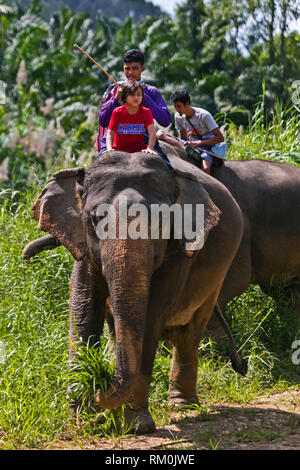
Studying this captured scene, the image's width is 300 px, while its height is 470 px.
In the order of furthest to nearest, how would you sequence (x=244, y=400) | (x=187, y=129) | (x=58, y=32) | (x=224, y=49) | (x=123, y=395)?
(x=58, y=32) < (x=224, y=49) < (x=187, y=129) < (x=244, y=400) < (x=123, y=395)

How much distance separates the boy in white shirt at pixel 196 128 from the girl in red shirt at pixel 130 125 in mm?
1693

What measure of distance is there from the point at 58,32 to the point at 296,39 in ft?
34.0

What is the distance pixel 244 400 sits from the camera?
6375 millimetres

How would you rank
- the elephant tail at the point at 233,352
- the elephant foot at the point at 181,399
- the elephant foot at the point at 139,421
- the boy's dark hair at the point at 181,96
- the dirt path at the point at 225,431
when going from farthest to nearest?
1. the boy's dark hair at the point at 181,96
2. the elephant tail at the point at 233,352
3. the elephant foot at the point at 181,399
4. the elephant foot at the point at 139,421
5. the dirt path at the point at 225,431

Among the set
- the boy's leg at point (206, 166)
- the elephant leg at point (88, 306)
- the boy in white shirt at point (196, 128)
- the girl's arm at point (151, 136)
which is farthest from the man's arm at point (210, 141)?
the elephant leg at point (88, 306)

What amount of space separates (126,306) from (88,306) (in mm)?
885

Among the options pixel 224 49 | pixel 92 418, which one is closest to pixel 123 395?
pixel 92 418

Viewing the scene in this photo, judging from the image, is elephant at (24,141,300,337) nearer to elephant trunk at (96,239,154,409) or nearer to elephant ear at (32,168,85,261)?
elephant ear at (32,168,85,261)

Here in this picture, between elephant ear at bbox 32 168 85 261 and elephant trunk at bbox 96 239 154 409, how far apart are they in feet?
2.14

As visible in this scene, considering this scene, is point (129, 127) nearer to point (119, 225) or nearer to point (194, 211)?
point (194, 211)

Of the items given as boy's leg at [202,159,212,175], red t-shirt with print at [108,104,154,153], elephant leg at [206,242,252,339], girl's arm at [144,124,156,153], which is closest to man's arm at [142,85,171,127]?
red t-shirt with print at [108,104,154,153]

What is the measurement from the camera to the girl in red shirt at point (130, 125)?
5246mm

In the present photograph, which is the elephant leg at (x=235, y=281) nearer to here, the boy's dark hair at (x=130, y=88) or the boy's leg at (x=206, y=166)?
the boy's leg at (x=206, y=166)
